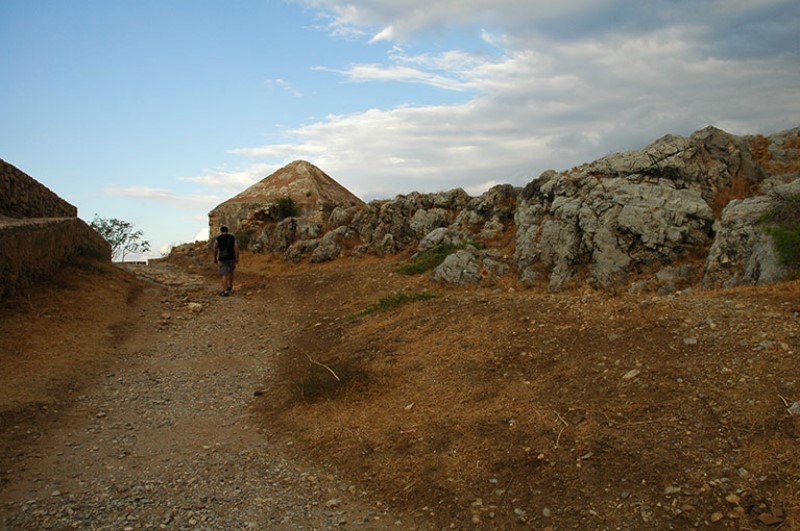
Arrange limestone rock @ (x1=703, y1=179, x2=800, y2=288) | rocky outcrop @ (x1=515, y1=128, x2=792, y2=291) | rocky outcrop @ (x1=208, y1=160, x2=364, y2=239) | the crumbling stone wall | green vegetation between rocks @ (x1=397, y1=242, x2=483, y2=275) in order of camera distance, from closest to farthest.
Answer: limestone rock @ (x1=703, y1=179, x2=800, y2=288), the crumbling stone wall, rocky outcrop @ (x1=515, y1=128, x2=792, y2=291), green vegetation between rocks @ (x1=397, y1=242, x2=483, y2=275), rocky outcrop @ (x1=208, y1=160, x2=364, y2=239)

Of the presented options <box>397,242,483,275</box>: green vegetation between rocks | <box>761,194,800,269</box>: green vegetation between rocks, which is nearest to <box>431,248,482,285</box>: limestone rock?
<box>397,242,483,275</box>: green vegetation between rocks

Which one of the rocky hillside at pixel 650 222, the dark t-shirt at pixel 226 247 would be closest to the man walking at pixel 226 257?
the dark t-shirt at pixel 226 247

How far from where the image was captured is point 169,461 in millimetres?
5898

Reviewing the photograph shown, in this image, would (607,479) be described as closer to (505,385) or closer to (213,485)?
(505,385)

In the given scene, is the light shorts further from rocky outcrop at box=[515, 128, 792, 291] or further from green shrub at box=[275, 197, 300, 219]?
green shrub at box=[275, 197, 300, 219]

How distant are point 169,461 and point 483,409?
3262mm

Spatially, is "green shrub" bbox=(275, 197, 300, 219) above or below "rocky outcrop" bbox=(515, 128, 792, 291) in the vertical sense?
above

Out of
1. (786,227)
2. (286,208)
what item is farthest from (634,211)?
(286,208)

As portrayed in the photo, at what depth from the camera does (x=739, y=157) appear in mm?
12508

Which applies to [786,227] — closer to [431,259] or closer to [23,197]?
[431,259]

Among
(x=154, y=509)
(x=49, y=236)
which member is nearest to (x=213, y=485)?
(x=154, y=509)

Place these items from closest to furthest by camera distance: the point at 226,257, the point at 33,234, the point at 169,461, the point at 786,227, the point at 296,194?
the point at 169,461 < the point at 786,227 < the point at 33,234 < the point at 226,257 < the point at 296,194

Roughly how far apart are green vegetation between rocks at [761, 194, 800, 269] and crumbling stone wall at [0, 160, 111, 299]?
38.8ft

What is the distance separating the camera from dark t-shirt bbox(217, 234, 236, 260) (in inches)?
613
